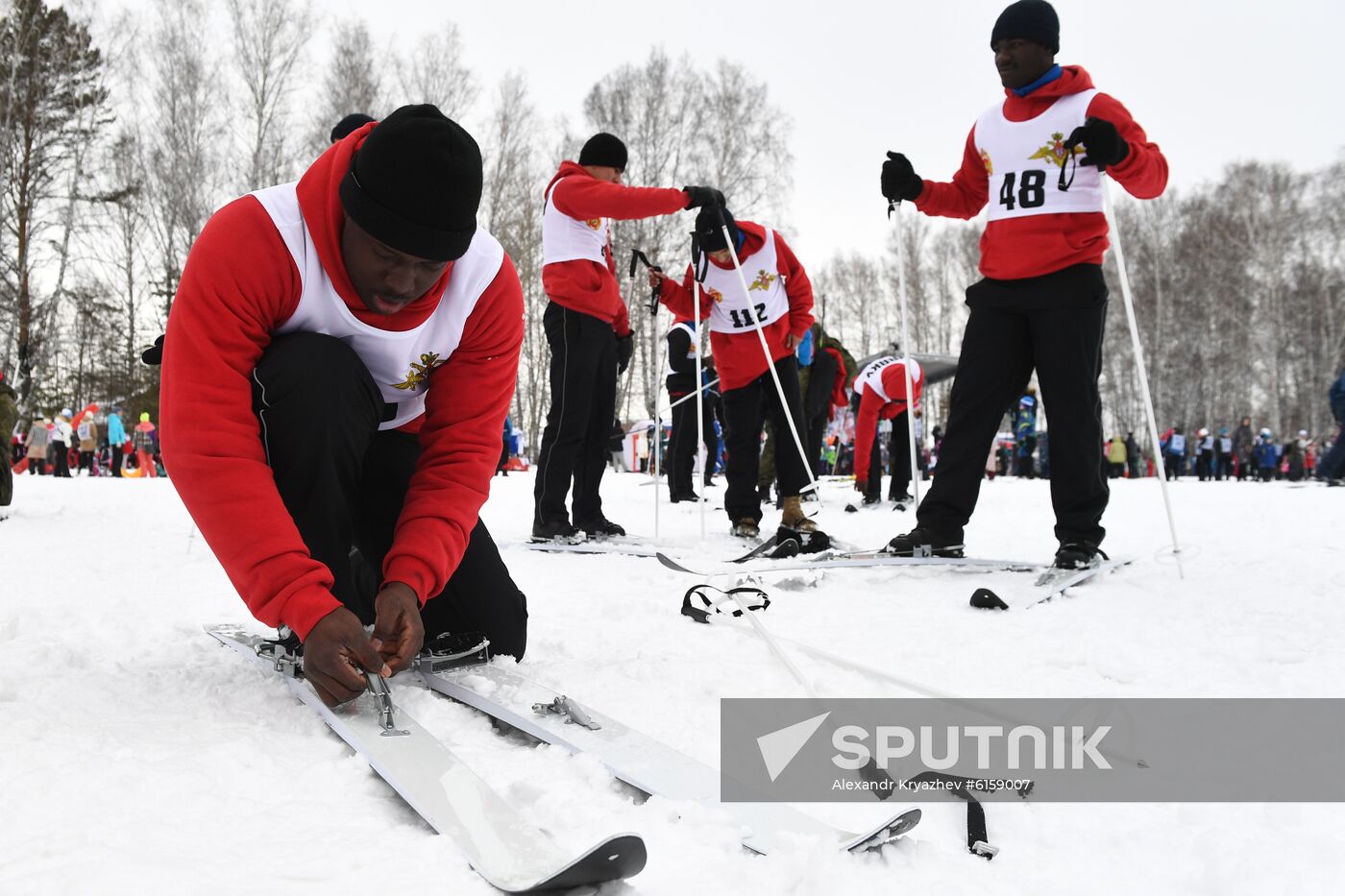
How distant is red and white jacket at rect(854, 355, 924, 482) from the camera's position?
7.16m

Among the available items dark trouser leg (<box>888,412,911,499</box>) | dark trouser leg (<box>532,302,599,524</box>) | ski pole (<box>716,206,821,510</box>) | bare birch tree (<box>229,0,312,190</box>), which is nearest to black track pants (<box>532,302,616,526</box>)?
dark trouser leg (<box>532,302,599,524</box>)

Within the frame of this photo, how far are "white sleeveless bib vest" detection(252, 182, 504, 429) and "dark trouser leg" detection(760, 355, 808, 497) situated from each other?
2647mm

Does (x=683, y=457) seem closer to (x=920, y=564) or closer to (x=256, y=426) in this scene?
(x=920, y=564)

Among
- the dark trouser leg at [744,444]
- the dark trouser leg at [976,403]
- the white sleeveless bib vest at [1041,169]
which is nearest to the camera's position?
the white sleeveless bib vest at [1041,169]

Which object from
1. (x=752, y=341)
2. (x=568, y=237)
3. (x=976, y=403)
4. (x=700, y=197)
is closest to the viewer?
(x=976, y=403)

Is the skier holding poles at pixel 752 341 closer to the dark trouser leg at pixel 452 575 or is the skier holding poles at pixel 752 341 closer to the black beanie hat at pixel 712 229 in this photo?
the black beanie hat at pixel 712 229

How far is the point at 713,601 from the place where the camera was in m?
2.57

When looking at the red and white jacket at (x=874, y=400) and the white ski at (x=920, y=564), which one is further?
the red and white jacket at (x=874, y=400)

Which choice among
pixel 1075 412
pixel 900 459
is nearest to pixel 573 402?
pixel 1075 412

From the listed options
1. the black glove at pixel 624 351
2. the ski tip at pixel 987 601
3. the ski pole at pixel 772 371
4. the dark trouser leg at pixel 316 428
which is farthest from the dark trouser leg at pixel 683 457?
the dark trouser leg at pixel 316 428

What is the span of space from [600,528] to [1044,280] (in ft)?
8.33

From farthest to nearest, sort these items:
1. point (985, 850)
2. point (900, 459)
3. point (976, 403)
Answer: point (900, 459), point (976, 403), point (985, 850)

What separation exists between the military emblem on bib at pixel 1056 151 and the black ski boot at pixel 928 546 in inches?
55.5

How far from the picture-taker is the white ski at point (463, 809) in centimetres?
93
